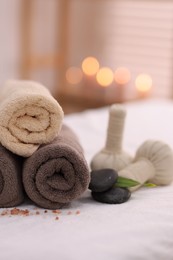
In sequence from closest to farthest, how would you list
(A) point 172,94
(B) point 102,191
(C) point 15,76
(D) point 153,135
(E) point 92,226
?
(E) point 92,226 → (B) point 102,191 → (D) point 153,135 → (A) point 172,94 → (C) point 15,76

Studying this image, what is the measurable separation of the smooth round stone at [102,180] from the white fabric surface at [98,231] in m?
0.04

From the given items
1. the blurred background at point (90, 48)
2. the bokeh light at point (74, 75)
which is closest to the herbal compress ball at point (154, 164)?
the blurred background at point (90, 48)

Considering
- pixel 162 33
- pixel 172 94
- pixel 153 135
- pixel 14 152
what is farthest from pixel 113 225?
pixel 162 33

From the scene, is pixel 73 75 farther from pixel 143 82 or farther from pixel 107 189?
pixel 107 189

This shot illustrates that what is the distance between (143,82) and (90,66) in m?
0.45

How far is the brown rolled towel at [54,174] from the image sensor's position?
1.00 m

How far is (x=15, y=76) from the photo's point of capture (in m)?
3.70

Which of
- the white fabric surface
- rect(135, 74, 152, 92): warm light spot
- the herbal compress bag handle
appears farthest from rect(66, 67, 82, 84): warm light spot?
the white fabric surface

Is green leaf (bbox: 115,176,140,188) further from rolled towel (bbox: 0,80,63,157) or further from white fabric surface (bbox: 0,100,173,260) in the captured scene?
rolled towel (bbox: 0,80,63,157)

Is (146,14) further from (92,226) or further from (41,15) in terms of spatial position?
(92,226)

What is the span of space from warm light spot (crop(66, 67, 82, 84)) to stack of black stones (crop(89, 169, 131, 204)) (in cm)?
276

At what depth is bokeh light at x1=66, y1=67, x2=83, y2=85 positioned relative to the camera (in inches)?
151

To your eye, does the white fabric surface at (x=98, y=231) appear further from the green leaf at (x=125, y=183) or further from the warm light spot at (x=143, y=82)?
the warm light spot at (x=143, y=82)

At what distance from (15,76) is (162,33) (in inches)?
43.8
